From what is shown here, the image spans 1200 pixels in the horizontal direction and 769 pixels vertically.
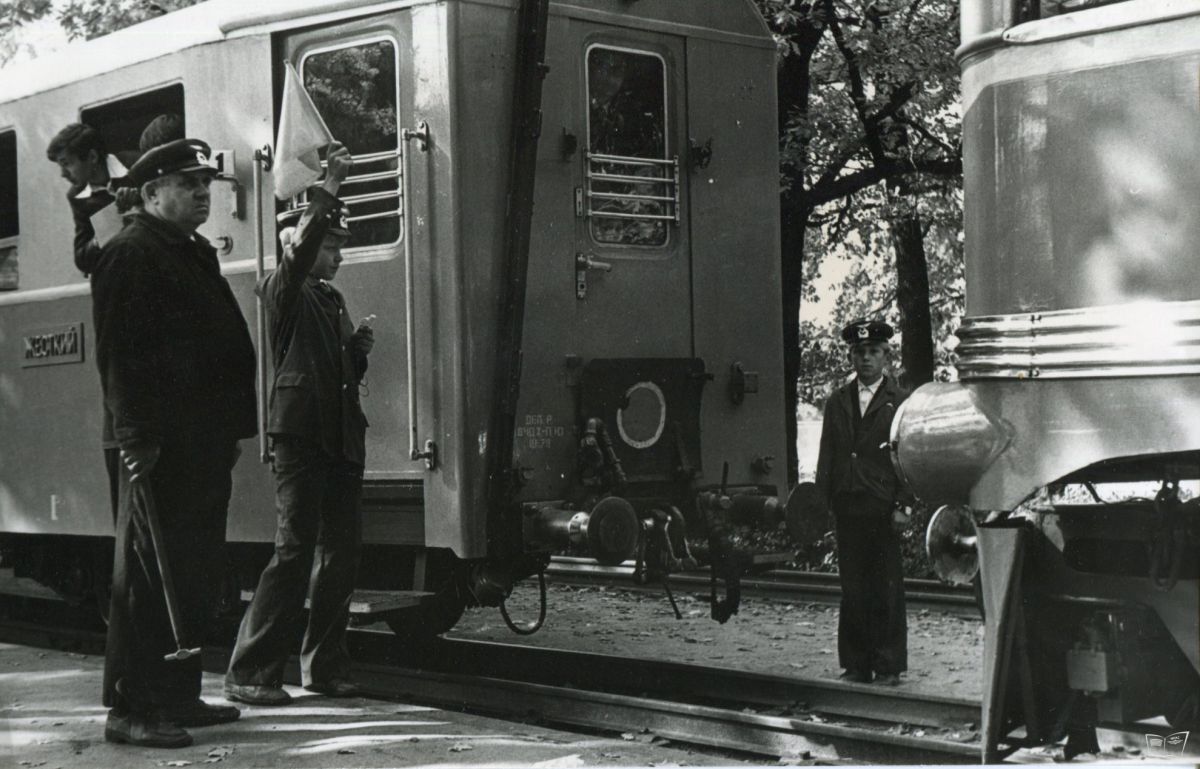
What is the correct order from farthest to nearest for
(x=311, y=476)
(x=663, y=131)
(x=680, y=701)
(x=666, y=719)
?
(x=663, y=131), (x=680, y=701), (x=311, y=476), (x=666, y=719)

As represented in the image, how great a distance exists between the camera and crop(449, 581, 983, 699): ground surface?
25.5ft

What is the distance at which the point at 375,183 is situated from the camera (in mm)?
6867

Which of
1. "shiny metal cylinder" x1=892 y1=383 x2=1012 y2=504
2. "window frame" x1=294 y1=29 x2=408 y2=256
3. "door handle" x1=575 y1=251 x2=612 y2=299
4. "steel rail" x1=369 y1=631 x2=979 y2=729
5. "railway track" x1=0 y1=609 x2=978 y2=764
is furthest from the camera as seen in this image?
"door handle" x1=575 y1=251 x2=612 y2=299

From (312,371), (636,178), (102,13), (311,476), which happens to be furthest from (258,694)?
(102,13)

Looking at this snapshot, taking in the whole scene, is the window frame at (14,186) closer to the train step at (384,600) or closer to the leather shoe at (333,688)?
the train step at (384,600)

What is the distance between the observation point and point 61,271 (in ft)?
26.8

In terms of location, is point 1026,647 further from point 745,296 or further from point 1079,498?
point 745,296

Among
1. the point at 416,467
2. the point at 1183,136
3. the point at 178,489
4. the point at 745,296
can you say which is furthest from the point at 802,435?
the point at 1183,136

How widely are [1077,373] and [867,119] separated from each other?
9515mm

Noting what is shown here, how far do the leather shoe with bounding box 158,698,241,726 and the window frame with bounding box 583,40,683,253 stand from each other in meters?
2.69

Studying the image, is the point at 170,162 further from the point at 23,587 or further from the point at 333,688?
the point at 23,587

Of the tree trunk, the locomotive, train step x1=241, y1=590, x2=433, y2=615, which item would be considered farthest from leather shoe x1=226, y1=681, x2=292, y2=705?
the tree trunk

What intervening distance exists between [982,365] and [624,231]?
→ 335 centimetres

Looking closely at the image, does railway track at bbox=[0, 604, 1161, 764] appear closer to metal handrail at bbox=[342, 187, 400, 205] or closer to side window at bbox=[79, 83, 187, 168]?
metal handrail at bbox=[342, 187, 400, 205]
